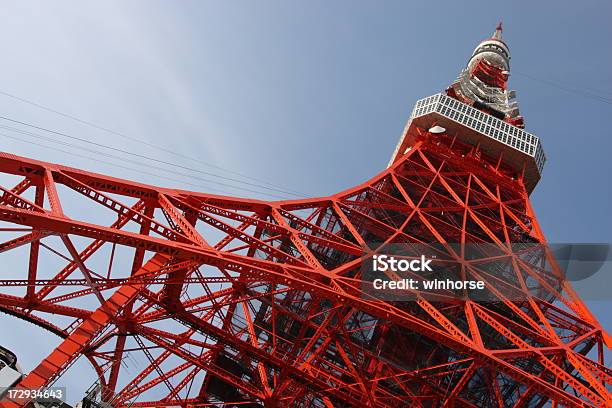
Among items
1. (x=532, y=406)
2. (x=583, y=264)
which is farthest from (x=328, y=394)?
(x=583, y=264)

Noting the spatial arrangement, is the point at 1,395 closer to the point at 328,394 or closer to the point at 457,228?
the point at 328,394

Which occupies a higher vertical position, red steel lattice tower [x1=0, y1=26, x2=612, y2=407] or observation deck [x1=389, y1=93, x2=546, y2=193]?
observation deck [x1=389, y1=93, x2=546, y2=193]

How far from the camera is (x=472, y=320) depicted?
16.3 metres

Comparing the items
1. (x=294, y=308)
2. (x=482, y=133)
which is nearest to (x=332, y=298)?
(x=294, y=308)

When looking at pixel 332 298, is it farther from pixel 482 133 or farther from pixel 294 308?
pixel 482 133

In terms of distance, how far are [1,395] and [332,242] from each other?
816 centimetres

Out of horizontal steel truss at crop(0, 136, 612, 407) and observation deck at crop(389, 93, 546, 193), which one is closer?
horizontal steel truss at crop(0, 136, 612, 407)

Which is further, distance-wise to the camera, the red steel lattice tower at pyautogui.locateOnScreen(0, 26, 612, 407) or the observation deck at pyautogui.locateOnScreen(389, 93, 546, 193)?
the observation deck at pyautogui.locateOnScreen(389, 93, 546, 193)

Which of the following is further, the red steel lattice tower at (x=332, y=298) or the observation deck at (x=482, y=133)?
the observation deck at (x=482, y=133)

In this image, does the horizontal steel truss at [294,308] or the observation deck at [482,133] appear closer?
the horizontal steel truss at [294,308]

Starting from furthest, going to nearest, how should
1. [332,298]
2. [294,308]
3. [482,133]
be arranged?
[482,133] < [294,308] < [332,298]

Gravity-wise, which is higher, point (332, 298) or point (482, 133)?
point (482, 133)

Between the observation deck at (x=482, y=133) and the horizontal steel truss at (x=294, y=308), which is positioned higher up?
the observation deck at (x=482, y=133)

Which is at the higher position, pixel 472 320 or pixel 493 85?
pixel 493 85
